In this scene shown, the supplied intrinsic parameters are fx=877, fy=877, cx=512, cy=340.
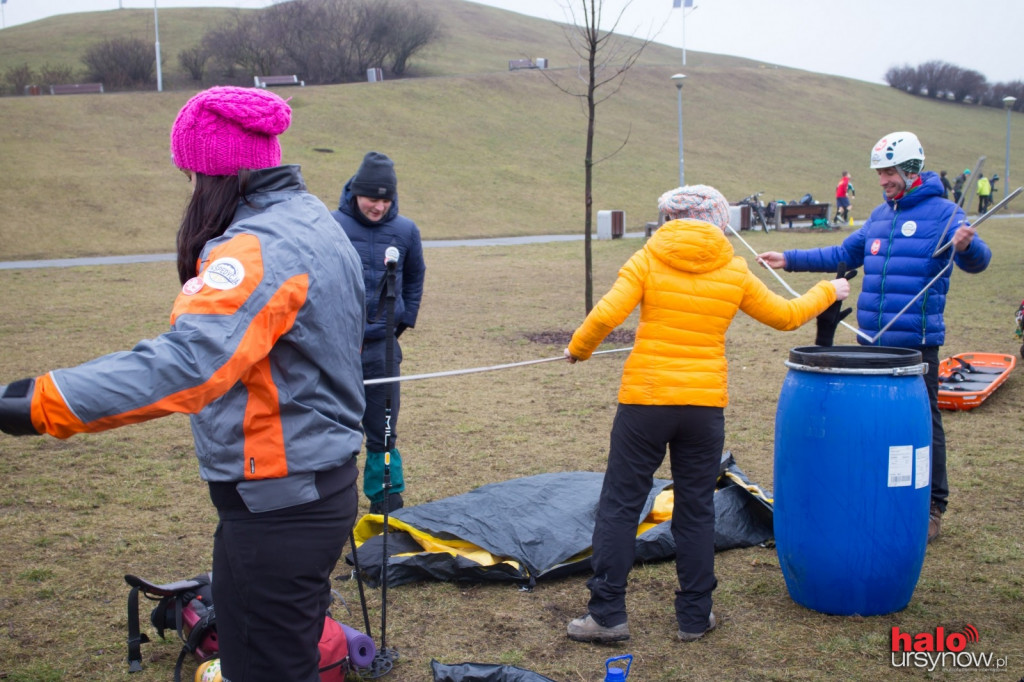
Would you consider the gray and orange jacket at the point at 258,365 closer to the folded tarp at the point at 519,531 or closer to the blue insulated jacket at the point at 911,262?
the folded tarp at the point at 519,531

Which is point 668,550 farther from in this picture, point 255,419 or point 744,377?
point 744,377

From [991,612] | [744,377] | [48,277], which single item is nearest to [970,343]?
[744,377]

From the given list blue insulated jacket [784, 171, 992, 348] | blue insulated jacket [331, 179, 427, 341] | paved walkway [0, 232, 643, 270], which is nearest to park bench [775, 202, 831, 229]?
paved walkway [0, 232, 643, 270]

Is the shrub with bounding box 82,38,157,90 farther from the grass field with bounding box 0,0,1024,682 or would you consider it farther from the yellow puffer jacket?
the yellow puffer jacket

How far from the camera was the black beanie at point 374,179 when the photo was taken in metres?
4.51

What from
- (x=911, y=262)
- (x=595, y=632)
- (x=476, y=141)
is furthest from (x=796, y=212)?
(x=595, y=632)

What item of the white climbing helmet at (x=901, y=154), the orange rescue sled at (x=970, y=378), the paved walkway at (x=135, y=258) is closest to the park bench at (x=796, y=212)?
the paved walkway at (x=135, y=258)

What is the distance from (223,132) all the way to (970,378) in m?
7.10

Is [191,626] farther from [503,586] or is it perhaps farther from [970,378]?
[970,378]

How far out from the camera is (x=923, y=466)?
11.7 feet

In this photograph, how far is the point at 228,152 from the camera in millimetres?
2041

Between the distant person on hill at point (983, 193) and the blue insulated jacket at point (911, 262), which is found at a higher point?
the distant person on hill at point (983, 193)

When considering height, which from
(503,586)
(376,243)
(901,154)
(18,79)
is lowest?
(503,586)

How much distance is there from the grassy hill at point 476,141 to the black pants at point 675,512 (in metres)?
10.1
